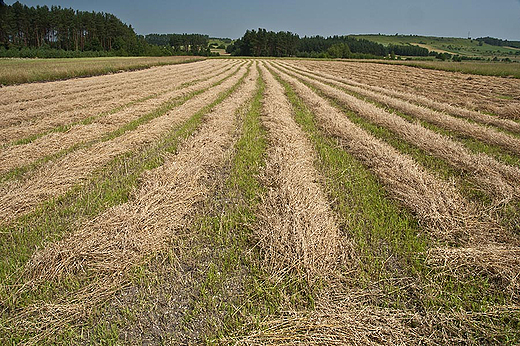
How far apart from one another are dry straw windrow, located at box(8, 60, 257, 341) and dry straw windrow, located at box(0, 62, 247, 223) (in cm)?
131

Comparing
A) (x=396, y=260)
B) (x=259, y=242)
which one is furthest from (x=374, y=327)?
(x=259, y=242)

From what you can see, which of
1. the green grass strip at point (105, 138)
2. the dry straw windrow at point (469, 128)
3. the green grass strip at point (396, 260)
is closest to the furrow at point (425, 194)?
the green grass strip at point (396, 260)

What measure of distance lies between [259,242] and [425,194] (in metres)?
2.84

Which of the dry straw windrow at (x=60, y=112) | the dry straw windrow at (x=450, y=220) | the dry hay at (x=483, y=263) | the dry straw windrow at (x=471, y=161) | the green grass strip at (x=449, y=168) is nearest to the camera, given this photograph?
the dry hay at (x=483, y=263)

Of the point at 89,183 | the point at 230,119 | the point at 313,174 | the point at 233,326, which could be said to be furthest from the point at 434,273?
the point at 230,119

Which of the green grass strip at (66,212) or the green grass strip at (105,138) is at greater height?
the green grass strip at (105,138)

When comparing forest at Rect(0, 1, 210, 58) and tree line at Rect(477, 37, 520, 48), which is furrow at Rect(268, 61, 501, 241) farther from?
tree line at Rect(477, 37, 520, 48)

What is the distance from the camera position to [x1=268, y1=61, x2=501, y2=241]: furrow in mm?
3297

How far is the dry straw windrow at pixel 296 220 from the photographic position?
2756 mm

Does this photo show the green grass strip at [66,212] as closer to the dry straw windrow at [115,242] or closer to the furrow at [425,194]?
the dry straw windrow at [115,242]

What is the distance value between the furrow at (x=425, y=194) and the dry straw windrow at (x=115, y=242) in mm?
3270

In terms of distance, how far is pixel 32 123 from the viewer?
28.0ft

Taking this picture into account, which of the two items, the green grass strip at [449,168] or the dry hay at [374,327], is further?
the green grass strip at [449,168]

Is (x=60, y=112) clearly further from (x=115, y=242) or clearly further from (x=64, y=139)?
(x=115, y=242)
